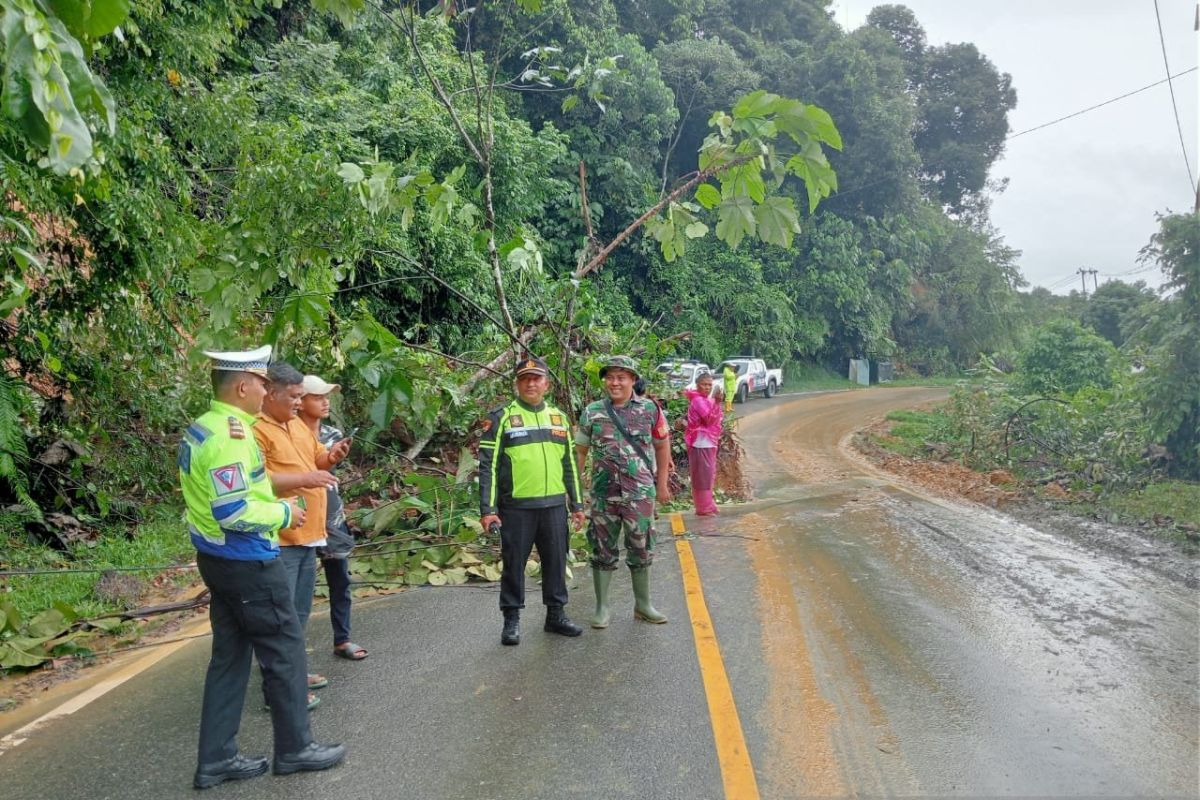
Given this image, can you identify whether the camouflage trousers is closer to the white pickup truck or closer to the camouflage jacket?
the camouflage jacket

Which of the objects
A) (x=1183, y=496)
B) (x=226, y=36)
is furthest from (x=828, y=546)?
(x=226, y=36)

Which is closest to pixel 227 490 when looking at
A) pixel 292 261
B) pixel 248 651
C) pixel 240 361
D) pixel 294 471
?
pixel 240 361

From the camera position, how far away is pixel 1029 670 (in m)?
4.80

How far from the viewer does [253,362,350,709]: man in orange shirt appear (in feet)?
13.9

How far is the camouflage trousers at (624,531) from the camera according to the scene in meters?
5.65

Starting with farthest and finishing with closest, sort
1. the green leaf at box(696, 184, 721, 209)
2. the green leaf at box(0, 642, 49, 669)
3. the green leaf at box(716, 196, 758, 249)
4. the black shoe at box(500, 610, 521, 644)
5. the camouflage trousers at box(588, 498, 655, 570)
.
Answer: the green leaf at box(696, 184, 721, 209) → the green leaf at box(716, 196, 758, 249) → the camouflage trousers at box(588, 498, 655, 570) → the black shoe at box(500, 610, 521, 644) → the green leaf at box(0, 642, 49, 669)

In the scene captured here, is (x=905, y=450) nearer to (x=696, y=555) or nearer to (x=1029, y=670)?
(x=696, y=555)

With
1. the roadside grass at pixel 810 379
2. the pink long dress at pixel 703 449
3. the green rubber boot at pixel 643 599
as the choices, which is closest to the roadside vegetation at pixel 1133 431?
the pink long dress at pixel 703 449

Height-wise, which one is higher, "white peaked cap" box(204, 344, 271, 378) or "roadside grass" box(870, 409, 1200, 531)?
"white peaked cap" box(204, 344, 271, 378)

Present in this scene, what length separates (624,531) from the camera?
5730 mm

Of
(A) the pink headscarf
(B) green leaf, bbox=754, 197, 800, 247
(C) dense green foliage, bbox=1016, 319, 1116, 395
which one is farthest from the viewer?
(C) dense green foliage, bbox=1016, 319, 1116, 395

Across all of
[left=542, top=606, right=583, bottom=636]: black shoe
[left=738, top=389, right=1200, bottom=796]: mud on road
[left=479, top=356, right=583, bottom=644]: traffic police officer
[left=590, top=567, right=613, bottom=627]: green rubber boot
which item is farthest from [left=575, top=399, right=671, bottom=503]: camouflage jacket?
[left=738, top=389, right=1200, bottom=796]: mud on road

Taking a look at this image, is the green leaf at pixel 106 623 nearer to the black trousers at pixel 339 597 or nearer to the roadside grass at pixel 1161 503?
the black trousers at pixel 339 597

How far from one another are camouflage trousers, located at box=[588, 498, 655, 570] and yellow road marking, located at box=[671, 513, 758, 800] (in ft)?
1.93
